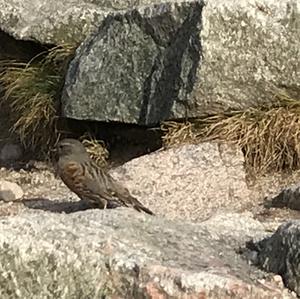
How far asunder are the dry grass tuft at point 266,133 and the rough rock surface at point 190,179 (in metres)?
0.10

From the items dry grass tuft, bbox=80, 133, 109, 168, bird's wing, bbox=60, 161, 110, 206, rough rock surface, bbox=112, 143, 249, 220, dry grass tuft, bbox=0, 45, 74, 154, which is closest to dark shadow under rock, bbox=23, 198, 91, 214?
bird's wing, bbox=60, 161, 110, 206

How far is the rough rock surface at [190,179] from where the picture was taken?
6426 mm

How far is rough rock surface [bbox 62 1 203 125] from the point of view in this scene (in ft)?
23.1

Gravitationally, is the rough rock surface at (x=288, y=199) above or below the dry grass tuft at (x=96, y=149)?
above

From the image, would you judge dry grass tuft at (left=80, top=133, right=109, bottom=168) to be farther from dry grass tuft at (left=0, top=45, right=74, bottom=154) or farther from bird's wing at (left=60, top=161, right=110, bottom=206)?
bird's wing at (left=60, top=161, right=110, bottom=206)

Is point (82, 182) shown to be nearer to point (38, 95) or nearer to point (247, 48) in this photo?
point (247, 48)

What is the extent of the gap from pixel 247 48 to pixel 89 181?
1.47 meters

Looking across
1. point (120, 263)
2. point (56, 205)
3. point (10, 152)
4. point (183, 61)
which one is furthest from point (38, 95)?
point (120, 263)

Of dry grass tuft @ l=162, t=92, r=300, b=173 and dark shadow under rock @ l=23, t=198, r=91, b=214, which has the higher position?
dry grass tuft @ l=162, t=92, r=300, b=173

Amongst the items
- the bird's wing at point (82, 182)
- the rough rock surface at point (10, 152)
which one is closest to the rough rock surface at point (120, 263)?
the bird's wing at point (82, 182)

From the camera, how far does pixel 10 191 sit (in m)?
7.00

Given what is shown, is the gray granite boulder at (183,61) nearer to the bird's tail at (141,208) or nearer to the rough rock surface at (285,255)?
the bird's tail at (141,208)

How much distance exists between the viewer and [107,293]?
377 cm

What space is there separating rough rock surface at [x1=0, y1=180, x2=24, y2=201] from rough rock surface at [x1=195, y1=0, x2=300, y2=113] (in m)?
1.35
